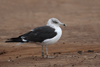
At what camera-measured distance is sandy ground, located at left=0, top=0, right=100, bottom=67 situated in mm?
8539

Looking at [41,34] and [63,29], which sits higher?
[63,29]

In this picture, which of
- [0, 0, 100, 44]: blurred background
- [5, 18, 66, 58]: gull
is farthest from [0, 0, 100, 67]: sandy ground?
[5, 18, 66, 58]: gull

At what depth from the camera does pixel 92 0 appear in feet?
84.4

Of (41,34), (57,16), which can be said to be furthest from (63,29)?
(41,34)

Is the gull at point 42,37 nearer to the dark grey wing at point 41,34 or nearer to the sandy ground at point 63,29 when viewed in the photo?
the dark grey wing at point 41,34

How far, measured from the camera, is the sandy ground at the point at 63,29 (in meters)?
8.54

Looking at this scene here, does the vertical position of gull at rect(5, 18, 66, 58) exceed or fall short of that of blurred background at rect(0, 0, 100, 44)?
it falls short

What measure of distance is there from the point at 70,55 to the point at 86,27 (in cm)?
652

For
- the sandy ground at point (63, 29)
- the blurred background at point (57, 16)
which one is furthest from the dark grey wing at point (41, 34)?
the blurred background at point (57, 16)

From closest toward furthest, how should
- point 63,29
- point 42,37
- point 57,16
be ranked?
A: point 42,37 < point 63,29 < point 57,16

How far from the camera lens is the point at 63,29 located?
48.7 feet

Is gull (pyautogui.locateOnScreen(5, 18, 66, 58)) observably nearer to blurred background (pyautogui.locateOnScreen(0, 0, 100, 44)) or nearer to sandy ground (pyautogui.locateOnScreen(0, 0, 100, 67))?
sandy ground (pyautogui.locateOnScreen(0, 0, 100, 67))

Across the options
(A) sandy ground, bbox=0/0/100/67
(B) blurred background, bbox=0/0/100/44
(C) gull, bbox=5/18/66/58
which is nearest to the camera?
(A) sandy ground, bbox=0/0/100/67

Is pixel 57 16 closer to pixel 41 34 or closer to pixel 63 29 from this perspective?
pixel 63 29
